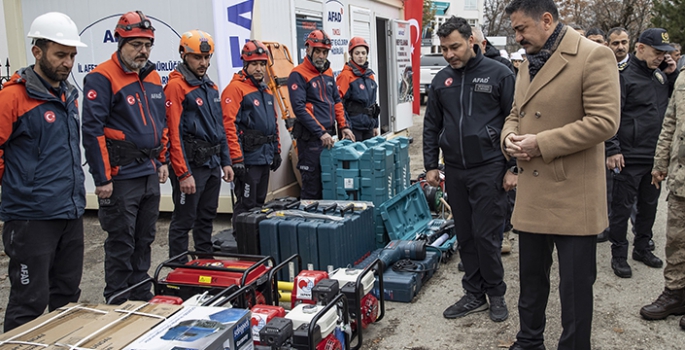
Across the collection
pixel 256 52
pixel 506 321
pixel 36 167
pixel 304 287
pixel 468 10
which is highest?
pixel 468 10

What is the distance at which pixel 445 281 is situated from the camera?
552 cm

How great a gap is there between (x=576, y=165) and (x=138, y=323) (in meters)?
2.50

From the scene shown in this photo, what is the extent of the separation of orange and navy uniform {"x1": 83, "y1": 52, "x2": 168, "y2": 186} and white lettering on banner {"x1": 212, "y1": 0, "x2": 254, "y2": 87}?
2.44m

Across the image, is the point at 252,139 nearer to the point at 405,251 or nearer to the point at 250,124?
the point at 250,124

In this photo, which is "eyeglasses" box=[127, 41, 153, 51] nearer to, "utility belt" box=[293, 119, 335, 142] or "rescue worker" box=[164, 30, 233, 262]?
"rescue worker" box=[164, 30, 233, 262]

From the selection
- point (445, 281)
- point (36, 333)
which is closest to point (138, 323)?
point (36, 333)

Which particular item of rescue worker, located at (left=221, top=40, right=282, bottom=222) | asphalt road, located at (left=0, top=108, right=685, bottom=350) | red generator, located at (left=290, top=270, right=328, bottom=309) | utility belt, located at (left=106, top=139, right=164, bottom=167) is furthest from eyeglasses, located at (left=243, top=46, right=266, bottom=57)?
red generator, located at (left=290, top=270, right=328, bottom=309)

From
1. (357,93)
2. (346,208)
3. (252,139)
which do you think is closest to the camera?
(346,208)

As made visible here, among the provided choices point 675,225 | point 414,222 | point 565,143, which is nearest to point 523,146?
point 565,143

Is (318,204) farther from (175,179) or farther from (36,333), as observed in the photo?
Result: (36,333)

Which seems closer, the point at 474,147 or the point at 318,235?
the point at 474,147

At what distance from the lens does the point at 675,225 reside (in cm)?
443

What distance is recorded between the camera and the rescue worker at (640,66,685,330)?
4.38m

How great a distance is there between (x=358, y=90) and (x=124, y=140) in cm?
425
